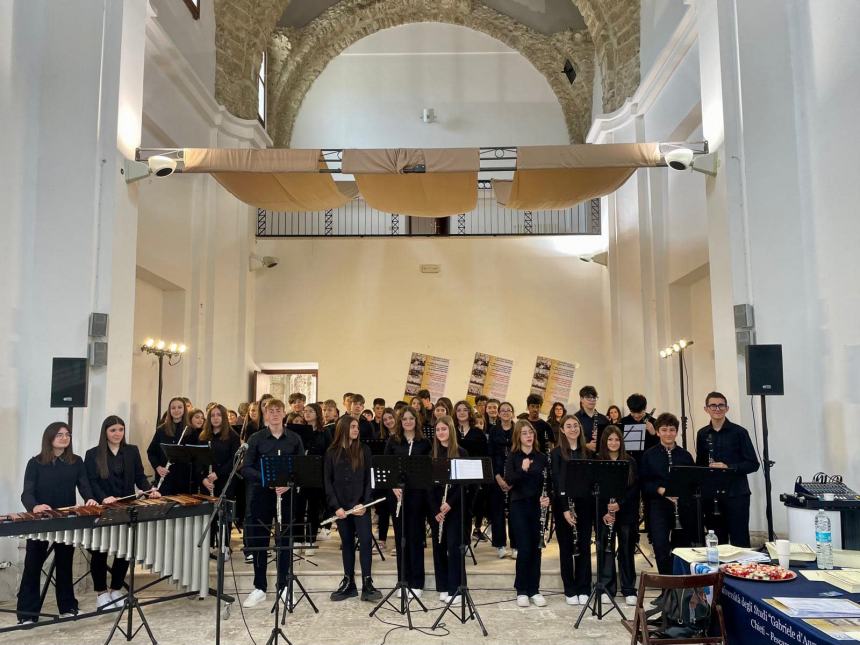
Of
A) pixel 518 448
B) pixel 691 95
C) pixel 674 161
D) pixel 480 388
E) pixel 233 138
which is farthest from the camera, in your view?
pixel 480 388

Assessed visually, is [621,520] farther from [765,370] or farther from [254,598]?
[254,598]

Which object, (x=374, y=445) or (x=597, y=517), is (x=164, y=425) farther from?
(x=597, y=517)

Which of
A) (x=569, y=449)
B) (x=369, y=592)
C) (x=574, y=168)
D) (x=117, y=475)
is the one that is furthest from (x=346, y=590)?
(x=574, y=168)

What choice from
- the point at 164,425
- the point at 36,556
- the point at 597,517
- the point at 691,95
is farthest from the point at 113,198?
the point at 691,95

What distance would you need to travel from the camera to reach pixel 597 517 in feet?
20.4

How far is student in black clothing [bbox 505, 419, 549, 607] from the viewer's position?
6.54 m

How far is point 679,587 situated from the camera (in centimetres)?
410

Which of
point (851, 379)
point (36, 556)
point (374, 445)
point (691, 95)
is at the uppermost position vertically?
point (691, 95)

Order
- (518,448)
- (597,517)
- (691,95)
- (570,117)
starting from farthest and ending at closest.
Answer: (570,117) < (691,95) < (518,448) < (597,517)

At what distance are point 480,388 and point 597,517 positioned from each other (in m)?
8.26

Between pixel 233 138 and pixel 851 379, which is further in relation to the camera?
pixel 233 138

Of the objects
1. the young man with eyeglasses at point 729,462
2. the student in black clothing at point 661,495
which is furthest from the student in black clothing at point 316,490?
the young man with eyeglasses at point 729,462

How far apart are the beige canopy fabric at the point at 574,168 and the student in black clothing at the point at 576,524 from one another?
122 inches

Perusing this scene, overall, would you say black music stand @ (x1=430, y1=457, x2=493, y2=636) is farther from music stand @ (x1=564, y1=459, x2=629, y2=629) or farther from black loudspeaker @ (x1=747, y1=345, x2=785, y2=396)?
black loudspeaker @ (x1=747, y1=345, x2=785, y2=396)
